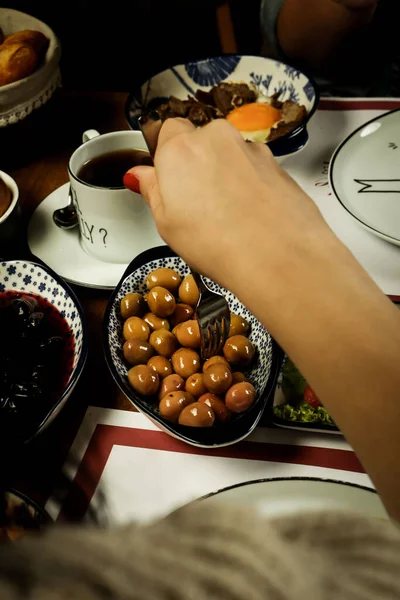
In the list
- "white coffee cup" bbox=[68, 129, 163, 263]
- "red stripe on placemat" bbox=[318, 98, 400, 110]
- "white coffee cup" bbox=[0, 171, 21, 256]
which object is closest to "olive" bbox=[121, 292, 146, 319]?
"white coffee cup" bbox=[68, 129, 163, 263]

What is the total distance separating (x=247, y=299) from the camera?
419 mm

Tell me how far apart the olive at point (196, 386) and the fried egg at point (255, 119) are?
0.57m

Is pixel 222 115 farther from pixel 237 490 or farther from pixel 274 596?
pixel 274 596

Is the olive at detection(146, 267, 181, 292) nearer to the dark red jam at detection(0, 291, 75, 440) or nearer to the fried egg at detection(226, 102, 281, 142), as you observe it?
the dark red jam at detection(0, 291, 75, 440)

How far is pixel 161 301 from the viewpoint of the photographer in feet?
2.16

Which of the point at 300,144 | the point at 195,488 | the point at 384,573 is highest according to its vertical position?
the point at 384,573

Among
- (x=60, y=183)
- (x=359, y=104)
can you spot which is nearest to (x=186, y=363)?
(x=60, y=183)

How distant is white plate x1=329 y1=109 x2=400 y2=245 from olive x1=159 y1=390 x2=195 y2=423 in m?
0.40

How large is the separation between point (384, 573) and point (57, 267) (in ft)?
2.18

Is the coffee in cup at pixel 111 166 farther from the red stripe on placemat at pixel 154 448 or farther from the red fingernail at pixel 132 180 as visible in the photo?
the red stripe on placemat at pixel 154 448

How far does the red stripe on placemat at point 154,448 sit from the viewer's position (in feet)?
1.82

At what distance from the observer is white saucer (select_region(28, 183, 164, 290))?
2.45 ft

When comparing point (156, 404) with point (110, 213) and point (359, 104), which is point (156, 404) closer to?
point (110, 213)

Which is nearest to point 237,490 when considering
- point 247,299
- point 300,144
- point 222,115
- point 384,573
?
point 247,299
